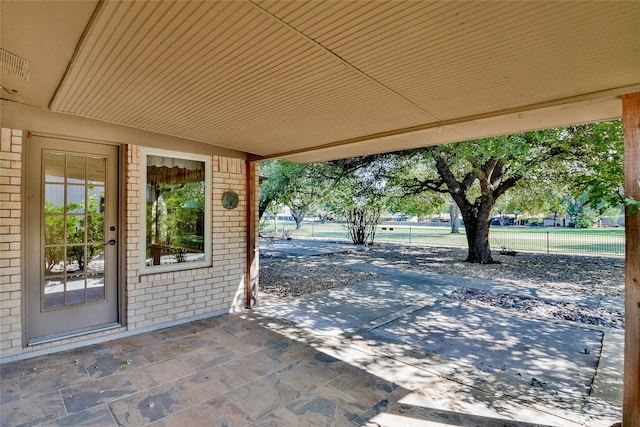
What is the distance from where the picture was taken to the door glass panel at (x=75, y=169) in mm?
3508

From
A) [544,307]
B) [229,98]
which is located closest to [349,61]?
[229,98]

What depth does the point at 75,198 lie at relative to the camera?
11.6 ft

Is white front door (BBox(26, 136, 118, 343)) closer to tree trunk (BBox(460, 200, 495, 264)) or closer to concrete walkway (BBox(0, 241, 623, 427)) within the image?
concrete walkway (BBox(0, 241, 623, 427))

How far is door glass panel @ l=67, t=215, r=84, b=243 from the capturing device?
11.5 ft

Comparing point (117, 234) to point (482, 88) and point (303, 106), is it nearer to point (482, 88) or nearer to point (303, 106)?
point (303, 106)

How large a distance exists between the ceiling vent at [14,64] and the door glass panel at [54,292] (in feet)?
6.80

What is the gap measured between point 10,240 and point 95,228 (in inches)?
28.4

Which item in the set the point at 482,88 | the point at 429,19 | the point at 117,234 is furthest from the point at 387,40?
the point at 117,234

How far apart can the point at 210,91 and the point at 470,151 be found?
238 inches

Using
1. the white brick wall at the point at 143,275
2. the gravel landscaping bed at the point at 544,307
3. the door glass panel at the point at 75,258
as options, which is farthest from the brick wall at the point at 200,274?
the gravel landscaping bed at the point at 544,307

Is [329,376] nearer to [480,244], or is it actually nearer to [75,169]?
[75,169]

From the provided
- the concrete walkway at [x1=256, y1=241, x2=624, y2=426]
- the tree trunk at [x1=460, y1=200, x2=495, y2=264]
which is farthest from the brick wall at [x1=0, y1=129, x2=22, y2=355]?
the tree trunk at [x1=460, y1=200, x2=495, y2=264]

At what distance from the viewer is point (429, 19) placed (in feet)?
5.30

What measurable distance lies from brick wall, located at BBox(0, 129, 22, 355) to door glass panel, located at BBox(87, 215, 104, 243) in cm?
59
